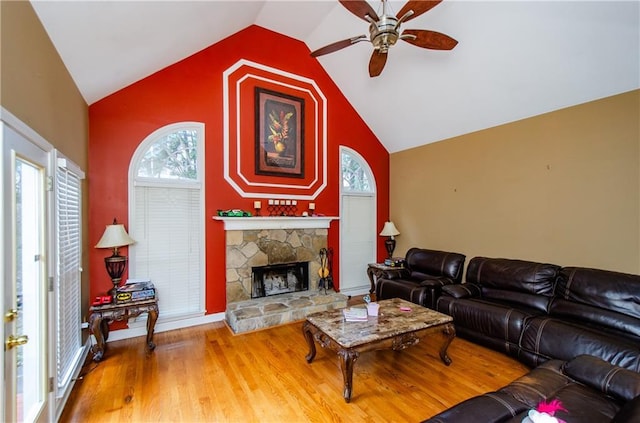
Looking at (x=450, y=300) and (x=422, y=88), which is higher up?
(x=422, y=88)

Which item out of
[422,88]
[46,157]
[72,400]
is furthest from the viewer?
[422,88]

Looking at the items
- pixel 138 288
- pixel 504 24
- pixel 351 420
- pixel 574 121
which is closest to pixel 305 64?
pixel 504 24

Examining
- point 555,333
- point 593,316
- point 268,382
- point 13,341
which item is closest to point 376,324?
point 268,382

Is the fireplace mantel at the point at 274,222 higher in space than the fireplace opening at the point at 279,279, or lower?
higher

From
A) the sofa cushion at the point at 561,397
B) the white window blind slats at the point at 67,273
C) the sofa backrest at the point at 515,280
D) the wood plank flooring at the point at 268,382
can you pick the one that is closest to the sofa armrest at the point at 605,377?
the sofa cushion at the point at 561,397

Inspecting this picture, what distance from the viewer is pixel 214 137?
4070 mm

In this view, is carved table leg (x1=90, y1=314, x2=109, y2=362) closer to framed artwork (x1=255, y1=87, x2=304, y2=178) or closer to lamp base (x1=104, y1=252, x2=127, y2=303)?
lamp base (x1=104, y1=252, x2=127, y2=303)

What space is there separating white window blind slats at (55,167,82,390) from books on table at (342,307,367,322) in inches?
94.1

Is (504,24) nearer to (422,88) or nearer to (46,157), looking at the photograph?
(422,88)

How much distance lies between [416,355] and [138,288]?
3218 millimetres

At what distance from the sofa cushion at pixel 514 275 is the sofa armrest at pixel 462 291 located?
16 cm

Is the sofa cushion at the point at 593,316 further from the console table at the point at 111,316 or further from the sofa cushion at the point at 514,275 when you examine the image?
the console table at the point at 111,316

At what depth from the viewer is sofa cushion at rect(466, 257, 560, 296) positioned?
318 cm

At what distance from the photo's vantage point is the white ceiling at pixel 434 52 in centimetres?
243
